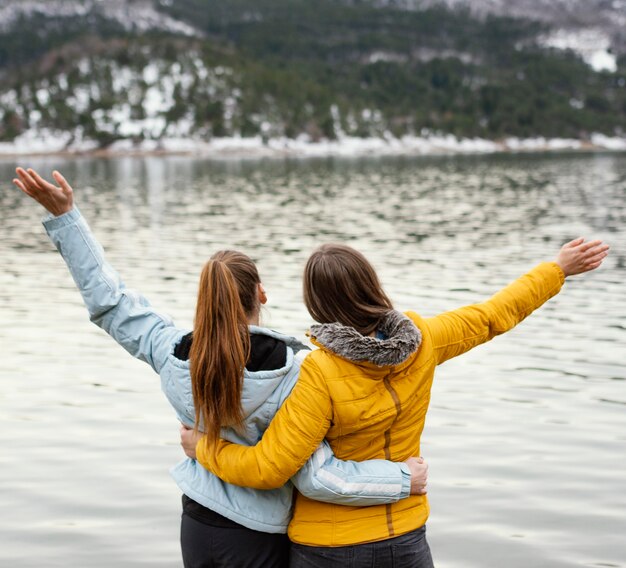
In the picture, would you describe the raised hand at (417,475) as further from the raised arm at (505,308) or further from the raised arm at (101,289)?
the raised arm at (101,289)

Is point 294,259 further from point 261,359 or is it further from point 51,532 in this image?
point 261,359

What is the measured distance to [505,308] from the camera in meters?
4.39

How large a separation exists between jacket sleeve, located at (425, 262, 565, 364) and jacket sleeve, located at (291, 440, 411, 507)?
549 mm

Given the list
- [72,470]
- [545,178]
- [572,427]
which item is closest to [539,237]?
[572,427]

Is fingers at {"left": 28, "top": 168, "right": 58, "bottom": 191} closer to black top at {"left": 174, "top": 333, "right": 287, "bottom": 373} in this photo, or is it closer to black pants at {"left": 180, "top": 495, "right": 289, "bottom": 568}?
black top at {"left": 174, "top": 333, "right": 287, "bottom": 373}

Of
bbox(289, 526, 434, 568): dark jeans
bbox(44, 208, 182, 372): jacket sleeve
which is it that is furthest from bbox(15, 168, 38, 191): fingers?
bbox(289, 526, 434, 568): dark jeans

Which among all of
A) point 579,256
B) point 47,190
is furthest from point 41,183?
point 579,256

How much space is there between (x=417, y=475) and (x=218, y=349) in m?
0.98

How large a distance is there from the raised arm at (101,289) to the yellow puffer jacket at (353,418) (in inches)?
20.5

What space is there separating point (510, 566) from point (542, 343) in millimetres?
8463

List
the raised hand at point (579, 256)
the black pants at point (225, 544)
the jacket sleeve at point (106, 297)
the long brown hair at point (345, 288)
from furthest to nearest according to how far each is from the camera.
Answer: the raised hand at point (579, 256) → the jacket sleeve at point (106, 297) → the black pants at point (225, 544) → the long brown hair at point (345, 288)

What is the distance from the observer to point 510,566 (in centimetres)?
712

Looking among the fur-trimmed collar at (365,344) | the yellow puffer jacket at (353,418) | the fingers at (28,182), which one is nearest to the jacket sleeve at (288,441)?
the yellow puffer jacket at (353,418)

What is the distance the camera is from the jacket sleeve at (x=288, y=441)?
3.88 meters
